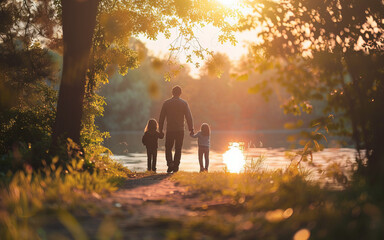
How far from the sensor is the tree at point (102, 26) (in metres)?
8.89

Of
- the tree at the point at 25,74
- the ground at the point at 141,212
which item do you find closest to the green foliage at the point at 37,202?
the ground at the point at 141,212

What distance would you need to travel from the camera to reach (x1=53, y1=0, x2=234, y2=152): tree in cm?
889

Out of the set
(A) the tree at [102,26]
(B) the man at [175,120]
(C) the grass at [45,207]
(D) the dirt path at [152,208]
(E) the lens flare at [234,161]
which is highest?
(A) the tree at [102,26]

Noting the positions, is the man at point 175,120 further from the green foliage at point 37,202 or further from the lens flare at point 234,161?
the green foliage at point 37,202

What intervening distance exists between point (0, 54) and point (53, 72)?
1555mm

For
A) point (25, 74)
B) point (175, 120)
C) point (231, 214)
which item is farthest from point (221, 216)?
point (25, 74)

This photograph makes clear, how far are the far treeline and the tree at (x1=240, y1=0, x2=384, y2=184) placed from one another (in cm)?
2

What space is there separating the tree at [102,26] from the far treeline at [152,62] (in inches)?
0.9

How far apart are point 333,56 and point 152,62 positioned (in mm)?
4354

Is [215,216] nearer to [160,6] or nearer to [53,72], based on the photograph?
[53,72]

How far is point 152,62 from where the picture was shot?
9.27m

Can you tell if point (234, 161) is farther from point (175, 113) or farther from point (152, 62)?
point (152, 62)

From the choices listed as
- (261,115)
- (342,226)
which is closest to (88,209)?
(342,226)

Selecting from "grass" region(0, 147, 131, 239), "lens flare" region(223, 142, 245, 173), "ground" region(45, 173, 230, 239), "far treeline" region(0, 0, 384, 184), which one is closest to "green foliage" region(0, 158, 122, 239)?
"grass" region(0, 147, 131, 239)
